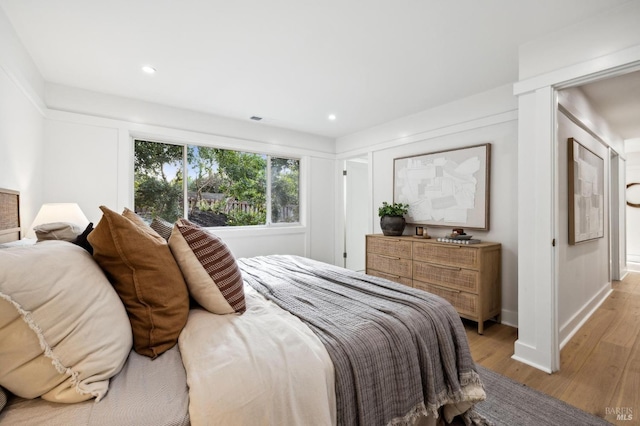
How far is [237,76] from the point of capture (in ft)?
8.85

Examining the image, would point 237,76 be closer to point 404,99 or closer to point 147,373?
point 404,99

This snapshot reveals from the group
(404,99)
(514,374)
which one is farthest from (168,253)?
(404,99)

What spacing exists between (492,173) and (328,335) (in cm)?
285

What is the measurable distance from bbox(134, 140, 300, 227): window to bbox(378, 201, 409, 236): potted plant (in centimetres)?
161

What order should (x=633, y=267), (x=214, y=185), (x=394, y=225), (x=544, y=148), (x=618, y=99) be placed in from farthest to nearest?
(x=633, y=267), (x=214, y=185), (x=394, y=225), (x=618, y=99), (x=544, y=148)

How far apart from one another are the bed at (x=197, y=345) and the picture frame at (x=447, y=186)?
203cm

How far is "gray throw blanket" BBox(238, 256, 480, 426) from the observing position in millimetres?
1096

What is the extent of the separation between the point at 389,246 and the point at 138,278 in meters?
3.00

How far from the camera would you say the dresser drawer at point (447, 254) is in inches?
109

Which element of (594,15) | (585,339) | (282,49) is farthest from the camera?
(585,339)

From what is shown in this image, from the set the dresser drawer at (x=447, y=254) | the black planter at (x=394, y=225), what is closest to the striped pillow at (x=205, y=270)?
the dresser drawer at (x=447, y=254)

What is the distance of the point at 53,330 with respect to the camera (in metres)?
0.77

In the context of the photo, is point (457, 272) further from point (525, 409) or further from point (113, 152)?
point (113, 152)

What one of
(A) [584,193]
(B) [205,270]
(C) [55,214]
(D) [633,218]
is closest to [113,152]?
(C) [55,214]
